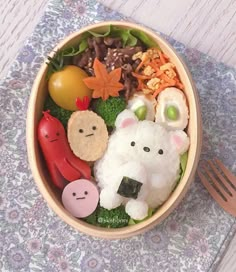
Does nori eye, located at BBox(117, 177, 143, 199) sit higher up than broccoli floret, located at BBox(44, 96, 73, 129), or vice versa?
nori eye, located at BBox(117, 177, 143, 199)

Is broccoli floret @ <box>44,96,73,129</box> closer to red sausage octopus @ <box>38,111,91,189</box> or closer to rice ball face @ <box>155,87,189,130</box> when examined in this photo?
red sausage octopus @ <box>38,111,91,189</box>

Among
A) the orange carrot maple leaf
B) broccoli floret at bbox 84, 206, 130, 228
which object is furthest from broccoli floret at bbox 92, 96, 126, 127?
broccoli floret at bbox 84, 206, 130, 228

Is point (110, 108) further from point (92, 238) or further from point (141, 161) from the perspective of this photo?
point (92, 238)

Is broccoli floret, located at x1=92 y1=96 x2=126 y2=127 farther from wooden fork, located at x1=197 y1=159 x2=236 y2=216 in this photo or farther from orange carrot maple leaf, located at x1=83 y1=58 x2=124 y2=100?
wooden fork, located at x1=197 y1=159 x2=236 y2=216

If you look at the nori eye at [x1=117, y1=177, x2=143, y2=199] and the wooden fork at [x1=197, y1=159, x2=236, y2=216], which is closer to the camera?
the nori eye at [x1=117, y1=177, x2=143, y2=199]

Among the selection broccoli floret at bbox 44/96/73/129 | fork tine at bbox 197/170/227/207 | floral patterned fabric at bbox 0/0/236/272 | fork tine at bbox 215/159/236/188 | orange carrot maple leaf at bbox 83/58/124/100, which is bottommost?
floral patterned fabric at bbox 0/0/236/272
